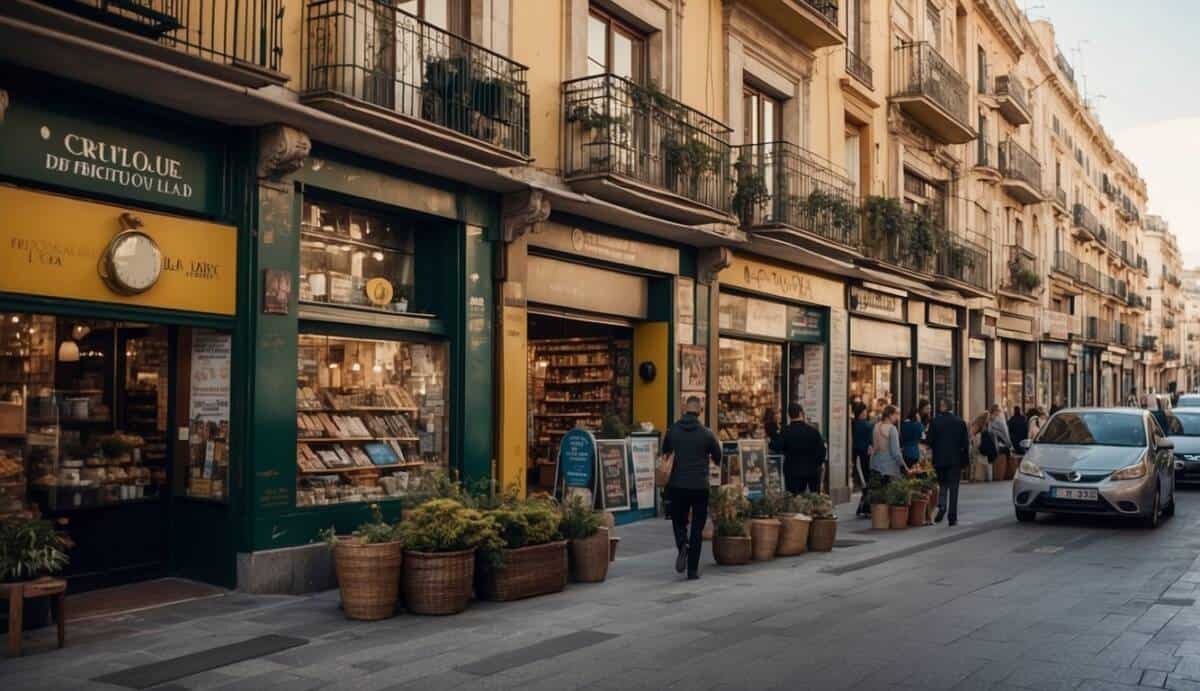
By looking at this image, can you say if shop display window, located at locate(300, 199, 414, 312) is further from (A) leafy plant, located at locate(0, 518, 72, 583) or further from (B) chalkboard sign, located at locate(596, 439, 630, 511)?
(A) leafy plant, located at locate(0, 518, 72, 583)

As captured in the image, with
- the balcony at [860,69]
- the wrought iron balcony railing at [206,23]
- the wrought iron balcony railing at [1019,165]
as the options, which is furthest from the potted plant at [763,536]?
the wrought iron balcony railing at [1019,165]

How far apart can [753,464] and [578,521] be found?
746 centimetres

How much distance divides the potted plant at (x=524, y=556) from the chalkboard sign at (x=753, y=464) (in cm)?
757

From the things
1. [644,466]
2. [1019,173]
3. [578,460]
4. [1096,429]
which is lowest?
[644,466]

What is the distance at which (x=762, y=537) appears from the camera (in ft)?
40.0

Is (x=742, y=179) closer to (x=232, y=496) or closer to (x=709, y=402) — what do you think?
(x=709, y=402)

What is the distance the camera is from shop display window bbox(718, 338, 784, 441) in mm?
18406

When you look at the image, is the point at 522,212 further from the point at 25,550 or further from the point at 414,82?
the point at 25,550

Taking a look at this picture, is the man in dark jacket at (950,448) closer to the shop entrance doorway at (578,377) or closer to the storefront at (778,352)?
the storefront at (778,352)

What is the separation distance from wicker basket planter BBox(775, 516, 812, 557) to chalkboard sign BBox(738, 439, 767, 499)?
4.38 metres

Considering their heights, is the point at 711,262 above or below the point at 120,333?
above

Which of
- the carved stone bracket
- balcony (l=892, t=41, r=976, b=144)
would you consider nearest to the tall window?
the carved stone bracket

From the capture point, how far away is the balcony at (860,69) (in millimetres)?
22186

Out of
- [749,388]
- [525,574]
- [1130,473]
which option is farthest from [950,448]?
[525,574]
